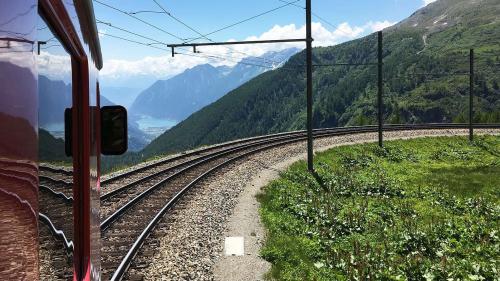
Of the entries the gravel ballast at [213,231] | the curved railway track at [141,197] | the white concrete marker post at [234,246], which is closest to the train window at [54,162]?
the curved railway track at [141,197]

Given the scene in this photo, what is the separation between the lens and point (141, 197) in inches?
627

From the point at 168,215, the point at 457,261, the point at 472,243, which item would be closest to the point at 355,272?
the point at 457,261

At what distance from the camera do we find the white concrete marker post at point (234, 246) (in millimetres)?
11637

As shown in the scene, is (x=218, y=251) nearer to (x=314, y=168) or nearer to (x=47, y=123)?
(x=47, y=123)

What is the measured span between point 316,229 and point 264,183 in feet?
21.1

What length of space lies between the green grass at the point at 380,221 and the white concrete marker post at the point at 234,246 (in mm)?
658

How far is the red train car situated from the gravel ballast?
7169 mm

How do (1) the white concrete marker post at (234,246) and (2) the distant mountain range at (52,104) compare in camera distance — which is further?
(1) the white concrete marker post at (234,246)

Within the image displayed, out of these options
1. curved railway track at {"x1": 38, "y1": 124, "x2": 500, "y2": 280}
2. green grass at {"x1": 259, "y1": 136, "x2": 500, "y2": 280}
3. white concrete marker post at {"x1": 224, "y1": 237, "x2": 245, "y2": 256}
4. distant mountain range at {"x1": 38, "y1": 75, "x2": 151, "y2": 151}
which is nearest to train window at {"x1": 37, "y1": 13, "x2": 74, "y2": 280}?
distant mountain range at {"x1": 38, "y1": 75, "x2": 151, "y2": 151}

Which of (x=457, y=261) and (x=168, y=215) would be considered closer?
(x=457, y=261)

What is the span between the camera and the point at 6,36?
1325mm

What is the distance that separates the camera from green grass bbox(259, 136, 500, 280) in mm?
10961

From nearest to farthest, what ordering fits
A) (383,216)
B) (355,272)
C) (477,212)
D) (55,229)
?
(55,229) < (355,272) < (383,216) < (477,212)

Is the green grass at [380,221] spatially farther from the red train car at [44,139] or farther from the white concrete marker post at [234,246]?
the red train car at [44,139]
